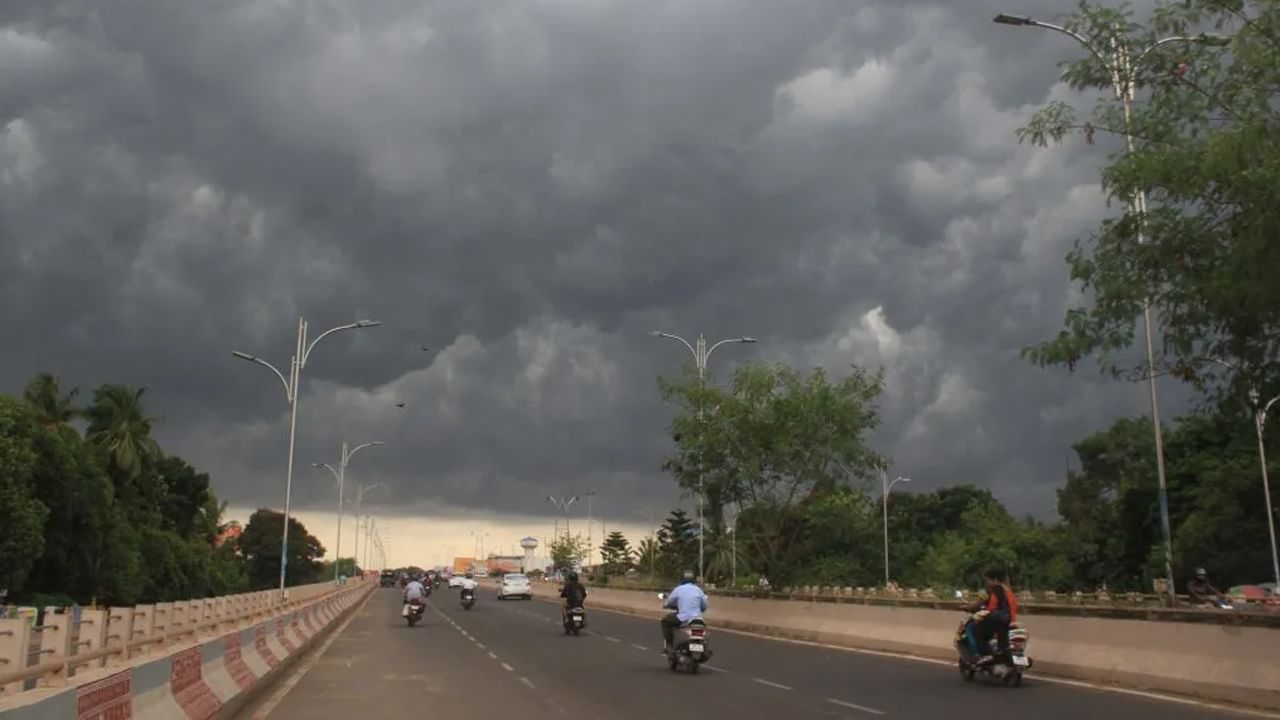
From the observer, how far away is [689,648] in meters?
20.5

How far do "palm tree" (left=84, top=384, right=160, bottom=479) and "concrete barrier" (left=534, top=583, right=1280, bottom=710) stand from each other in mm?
67037

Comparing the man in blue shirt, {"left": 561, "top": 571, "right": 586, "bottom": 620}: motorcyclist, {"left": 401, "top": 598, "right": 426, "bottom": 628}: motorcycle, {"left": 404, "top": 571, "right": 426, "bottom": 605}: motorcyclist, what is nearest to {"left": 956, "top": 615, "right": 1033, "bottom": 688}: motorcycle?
the man in blue shirt

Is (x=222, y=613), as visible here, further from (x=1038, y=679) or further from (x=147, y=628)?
(x=1038, y=679)

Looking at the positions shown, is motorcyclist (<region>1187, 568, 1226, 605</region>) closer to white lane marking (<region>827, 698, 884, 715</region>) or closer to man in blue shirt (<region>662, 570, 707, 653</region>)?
man in blue shirt (<region>662, 570, 707, 653</region>)

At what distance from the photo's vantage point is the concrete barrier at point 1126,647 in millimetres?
14477

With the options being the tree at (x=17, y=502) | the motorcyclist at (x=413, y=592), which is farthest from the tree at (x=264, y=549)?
the motorcyclist at (x=413, y=592)

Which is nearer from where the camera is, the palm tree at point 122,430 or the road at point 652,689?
the road at point 652,689

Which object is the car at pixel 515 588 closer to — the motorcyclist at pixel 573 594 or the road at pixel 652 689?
the motorcyclist at pixel 573 594

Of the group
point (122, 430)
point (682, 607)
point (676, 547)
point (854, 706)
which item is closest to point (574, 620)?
point (682, 607)

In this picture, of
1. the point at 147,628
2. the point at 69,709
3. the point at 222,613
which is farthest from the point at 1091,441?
the point at 69,709

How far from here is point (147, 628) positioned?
18734mm

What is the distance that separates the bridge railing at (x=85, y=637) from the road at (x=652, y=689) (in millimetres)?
2288

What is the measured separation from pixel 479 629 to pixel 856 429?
15075 millimetres

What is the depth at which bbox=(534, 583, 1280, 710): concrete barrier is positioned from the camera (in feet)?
47.5
